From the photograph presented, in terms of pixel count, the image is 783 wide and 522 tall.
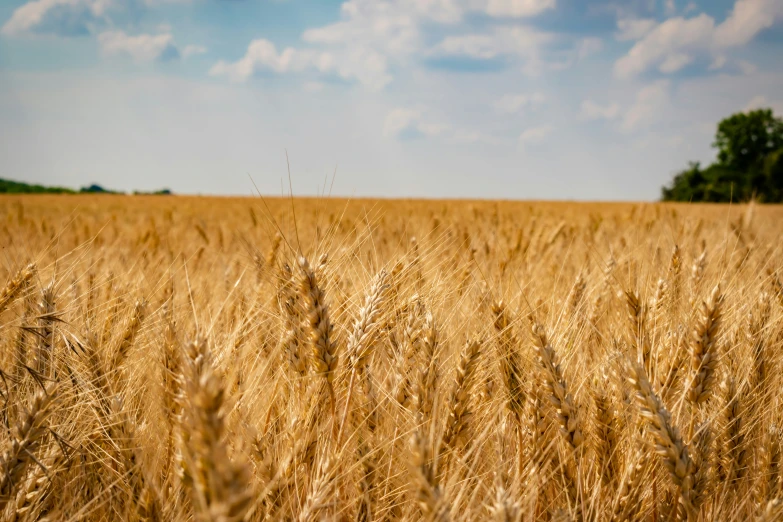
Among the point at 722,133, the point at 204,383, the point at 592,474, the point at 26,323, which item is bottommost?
the point at 592,474

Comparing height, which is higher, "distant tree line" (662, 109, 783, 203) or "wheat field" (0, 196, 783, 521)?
"distant tree line" (662, 109, 783, 203)

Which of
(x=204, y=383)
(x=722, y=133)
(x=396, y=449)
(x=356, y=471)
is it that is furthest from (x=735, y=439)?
(x=722, y=133)

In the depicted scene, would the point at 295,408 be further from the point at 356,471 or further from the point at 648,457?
the point at 648,457

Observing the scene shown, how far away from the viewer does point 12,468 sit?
0.90m

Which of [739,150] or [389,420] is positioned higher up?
[739,150]

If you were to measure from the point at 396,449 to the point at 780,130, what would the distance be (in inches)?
2500

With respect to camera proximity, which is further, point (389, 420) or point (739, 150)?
point (739, 150)

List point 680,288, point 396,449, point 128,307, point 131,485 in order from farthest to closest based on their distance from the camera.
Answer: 1. point 680,288
2. point 128,307
3. point 396,449
4. point 131,485


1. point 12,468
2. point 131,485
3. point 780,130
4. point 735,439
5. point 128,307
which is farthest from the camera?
point 780,130

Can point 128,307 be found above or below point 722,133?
below

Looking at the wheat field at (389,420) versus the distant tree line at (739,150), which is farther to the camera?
the distant tree line at (739,150)

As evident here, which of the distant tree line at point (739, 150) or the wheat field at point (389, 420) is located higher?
the distant tree line at point (739, 150)

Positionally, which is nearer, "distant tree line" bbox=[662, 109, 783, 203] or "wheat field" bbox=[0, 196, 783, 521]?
"wheat field" bbox=[0, 196, 783, 521]

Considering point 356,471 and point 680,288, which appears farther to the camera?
point 680,288
